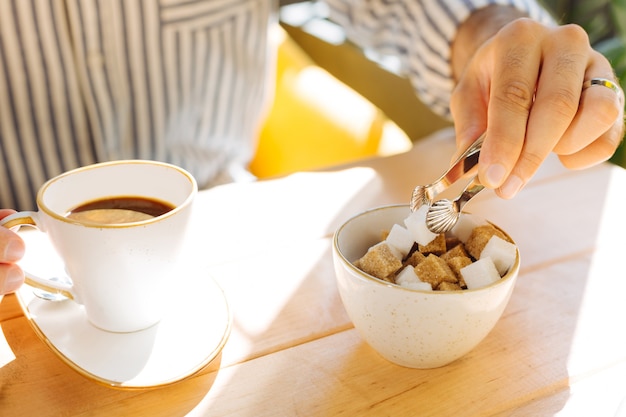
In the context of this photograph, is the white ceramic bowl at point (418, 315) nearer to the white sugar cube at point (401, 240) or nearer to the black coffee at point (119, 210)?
the white sugar cube at point (401, 240)

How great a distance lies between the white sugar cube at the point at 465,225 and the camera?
27.4 inches

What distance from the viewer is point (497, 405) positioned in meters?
0.60

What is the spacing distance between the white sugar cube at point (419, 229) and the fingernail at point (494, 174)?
0.28ft

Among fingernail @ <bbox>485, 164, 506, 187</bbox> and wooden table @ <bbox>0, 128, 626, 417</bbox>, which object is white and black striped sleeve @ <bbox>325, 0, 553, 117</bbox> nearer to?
wooden table @ <bbox>0, 128, 626, 417</bbox>

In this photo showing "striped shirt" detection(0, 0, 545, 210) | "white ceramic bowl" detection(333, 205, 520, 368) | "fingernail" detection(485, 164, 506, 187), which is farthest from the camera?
"striped shirt" detection(0, 0, 545, 210)

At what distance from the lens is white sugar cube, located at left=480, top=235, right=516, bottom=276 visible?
0.61 metres

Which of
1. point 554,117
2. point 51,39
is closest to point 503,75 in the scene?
point 554,117

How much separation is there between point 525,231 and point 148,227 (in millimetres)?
553

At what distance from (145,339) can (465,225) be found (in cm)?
36

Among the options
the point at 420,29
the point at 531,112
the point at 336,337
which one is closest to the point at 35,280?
the point at 336,337

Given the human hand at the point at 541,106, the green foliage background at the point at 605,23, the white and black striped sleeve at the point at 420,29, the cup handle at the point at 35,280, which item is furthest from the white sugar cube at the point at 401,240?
the green foliage background at the point at 605,23

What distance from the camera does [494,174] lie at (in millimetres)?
679

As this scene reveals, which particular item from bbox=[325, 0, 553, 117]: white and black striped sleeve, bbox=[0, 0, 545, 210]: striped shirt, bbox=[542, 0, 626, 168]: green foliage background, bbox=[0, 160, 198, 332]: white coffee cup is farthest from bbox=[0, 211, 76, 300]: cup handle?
bbox=[542, 0, 626, 168]: green foliage background

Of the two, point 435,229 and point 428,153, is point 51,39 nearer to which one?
point 428,153
